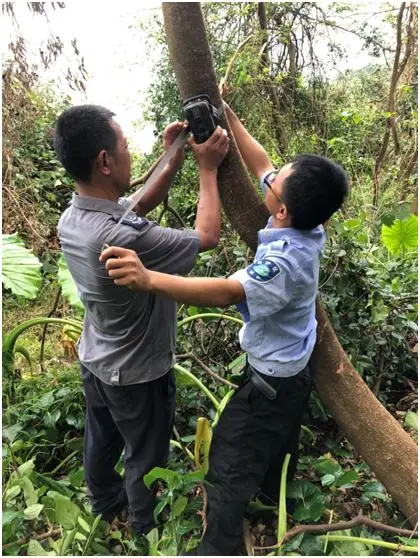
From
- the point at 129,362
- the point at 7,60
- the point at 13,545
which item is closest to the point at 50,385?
the point at 13,545

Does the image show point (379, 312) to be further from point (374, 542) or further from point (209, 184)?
point (209, 184)

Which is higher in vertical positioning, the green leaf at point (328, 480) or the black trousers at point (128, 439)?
the black trousers at point (128, 439)

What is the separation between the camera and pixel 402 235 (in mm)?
2480

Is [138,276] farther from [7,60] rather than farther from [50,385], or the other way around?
[7,60]

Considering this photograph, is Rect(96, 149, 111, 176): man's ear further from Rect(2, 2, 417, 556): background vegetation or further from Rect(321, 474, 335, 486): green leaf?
Rect(321, 474, 335, 486): green leaf

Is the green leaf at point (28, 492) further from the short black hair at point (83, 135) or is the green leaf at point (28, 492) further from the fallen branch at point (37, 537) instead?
the short black hair at point (83, 135)

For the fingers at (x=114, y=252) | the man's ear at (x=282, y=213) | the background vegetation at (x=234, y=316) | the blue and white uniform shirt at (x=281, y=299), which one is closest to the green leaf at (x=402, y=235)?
the background vegetation at (x=234, y=316)

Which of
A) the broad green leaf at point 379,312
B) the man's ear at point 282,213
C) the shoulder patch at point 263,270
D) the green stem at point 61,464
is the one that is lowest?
the green stem at point 61,464

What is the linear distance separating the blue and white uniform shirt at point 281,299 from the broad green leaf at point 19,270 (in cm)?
120

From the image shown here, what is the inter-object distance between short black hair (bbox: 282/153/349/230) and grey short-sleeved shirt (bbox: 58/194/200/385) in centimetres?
31

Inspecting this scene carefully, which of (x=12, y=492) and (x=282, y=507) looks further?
(x=12, y=492)

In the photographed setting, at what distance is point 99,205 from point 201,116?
0.40 m

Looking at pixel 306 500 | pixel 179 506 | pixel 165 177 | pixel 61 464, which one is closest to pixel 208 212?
pixel 165 177

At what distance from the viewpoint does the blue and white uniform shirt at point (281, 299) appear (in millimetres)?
1361
